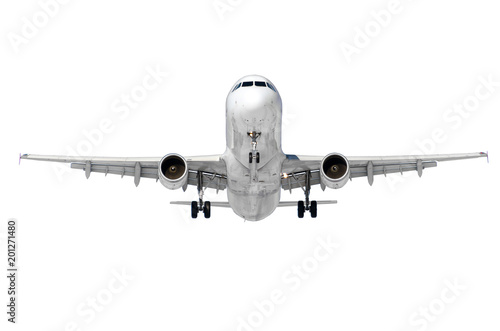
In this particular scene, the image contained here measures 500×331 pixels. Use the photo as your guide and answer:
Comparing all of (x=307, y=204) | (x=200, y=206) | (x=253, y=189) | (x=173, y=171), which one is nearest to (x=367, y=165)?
(x=307, y=204)

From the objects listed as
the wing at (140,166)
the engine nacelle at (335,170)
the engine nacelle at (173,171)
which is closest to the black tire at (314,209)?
the wing at (140,166)

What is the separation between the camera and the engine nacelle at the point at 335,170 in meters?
28.5

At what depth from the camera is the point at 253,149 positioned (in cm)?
2694

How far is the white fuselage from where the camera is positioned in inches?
1014

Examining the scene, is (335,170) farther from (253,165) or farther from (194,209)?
(194,209)

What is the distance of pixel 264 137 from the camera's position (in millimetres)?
27031

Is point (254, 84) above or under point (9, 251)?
above

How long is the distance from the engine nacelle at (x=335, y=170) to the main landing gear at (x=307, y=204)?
377cm

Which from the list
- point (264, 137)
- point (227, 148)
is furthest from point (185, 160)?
point (264, 137)

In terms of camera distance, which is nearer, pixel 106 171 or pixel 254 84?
pixel 254 84

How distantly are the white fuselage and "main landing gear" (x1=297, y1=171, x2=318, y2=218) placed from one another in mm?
1478

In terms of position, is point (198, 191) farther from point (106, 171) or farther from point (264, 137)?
point (264, 137)

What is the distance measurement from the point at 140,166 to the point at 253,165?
6.34 m

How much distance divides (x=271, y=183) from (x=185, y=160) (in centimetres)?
392
